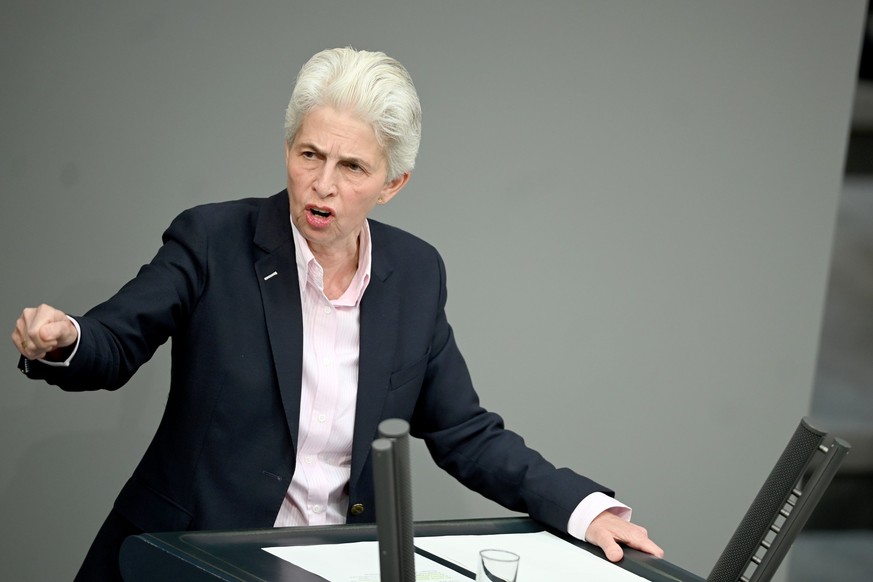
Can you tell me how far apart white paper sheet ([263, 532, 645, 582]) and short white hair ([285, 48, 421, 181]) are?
2.41 feet

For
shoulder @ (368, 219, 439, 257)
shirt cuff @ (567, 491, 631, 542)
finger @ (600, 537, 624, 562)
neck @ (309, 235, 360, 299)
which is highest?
shoulder @ (368, 219, 439, 257)

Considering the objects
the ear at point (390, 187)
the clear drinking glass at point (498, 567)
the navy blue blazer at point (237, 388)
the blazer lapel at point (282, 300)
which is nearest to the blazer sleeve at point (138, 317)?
the navy blue blazer at point (237, 388)

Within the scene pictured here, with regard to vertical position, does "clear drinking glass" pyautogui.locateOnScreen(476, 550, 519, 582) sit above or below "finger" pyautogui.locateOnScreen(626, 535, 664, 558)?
below

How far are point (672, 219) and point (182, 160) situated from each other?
1.40m

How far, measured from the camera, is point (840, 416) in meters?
3.63

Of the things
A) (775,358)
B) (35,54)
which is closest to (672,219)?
(775,358)

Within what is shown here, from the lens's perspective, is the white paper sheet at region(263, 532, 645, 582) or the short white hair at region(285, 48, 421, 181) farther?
the short white hair at region(285, 48, 421, 181)

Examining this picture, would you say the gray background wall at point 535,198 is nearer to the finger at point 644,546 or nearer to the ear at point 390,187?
the ear at point 390,187

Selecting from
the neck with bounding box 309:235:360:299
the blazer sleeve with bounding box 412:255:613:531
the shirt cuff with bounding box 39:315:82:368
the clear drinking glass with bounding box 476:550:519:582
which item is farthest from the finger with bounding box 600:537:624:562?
the shirt cuff with bounding box 39:315:82:368

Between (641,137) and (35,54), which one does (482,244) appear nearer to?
(641,137)

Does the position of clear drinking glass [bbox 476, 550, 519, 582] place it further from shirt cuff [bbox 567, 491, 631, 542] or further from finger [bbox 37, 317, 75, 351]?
finger [bbox 37, 317, 75, 351]

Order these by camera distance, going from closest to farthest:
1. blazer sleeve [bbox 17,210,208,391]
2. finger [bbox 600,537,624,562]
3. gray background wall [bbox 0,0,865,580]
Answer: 1. blazer sleeve [bbox 17,210,208,391]
2. finger [bbox 600,537,624,562]
3. gray background wall [bbox 0,0,865,580]

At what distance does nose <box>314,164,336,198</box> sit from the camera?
1.95 metres

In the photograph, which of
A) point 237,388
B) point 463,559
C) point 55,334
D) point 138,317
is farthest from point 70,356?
point 463,559
